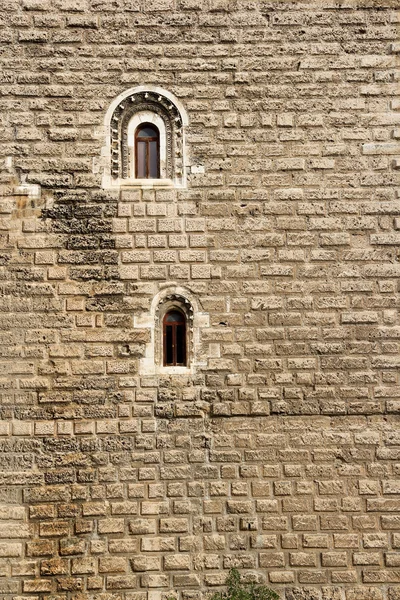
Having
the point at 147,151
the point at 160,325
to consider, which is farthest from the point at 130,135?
the point at 160,325

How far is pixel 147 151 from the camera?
20.5 feet

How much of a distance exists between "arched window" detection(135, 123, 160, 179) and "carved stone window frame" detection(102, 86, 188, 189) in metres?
0.07

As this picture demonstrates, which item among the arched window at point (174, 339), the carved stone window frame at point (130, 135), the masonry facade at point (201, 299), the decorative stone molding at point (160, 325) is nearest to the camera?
the masonry facade at point (201, 299)

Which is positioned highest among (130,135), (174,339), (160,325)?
(130,135)

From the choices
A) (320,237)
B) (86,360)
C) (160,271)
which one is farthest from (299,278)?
(86,360)

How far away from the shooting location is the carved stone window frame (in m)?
6.12

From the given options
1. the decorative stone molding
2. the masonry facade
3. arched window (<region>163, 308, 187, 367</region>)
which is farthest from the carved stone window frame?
arched window (<region>163, 308, 187, 367</region>)

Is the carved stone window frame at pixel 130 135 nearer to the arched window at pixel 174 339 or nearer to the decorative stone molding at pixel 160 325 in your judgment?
the decorative stone molding at pixel 160 325

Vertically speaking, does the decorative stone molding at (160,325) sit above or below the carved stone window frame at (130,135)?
below

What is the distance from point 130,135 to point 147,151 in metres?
0.22

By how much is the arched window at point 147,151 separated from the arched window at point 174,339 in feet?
4.47

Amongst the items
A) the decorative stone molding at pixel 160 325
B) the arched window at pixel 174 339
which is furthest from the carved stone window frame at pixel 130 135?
the arched window at pixel 174 339

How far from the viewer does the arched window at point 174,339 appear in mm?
6008

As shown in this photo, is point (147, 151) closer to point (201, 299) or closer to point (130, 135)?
point (130, 135)
